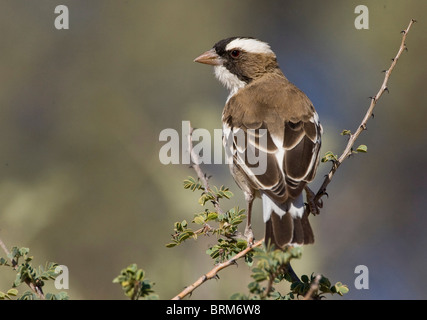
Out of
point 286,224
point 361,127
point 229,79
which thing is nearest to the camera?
point 286,224

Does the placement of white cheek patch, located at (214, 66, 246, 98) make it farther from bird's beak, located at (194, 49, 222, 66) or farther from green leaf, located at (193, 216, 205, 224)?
green leaf, located at (193, 216, 205, 224)

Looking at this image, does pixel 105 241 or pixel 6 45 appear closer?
pixel 105 241

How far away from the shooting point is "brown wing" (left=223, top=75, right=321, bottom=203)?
4.86m

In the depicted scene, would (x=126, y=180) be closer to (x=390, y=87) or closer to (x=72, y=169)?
(x=72, y=169)

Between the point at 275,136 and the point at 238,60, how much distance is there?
174cm

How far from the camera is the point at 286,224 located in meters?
4.62

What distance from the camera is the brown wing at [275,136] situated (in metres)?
4.86

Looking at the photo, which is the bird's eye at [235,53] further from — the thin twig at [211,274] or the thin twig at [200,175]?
the thin twig at [211,274]

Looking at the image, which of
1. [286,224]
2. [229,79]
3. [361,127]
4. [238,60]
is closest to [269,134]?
[361,127]

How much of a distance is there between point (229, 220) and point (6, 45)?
4.72m

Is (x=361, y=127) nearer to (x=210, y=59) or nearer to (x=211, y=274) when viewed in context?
(x=211, y=274)

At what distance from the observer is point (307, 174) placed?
4898 millimetres

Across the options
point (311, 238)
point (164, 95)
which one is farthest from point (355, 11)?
point (311, 238)

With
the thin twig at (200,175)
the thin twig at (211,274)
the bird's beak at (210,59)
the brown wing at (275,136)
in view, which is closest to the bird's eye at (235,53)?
the bird's beak at (210,59)
